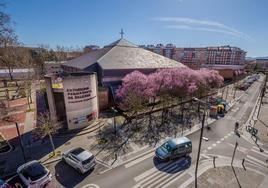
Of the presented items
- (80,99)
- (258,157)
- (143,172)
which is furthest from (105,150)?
(258,157)

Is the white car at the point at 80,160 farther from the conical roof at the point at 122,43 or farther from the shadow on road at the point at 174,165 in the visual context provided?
the conical roof at the point at 122,43

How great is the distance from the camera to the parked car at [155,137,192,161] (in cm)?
1500

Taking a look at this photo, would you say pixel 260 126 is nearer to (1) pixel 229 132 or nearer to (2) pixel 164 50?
(1) pixel 229 132

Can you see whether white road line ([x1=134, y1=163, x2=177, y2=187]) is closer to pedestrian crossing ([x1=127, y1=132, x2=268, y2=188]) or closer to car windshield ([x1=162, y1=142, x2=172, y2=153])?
pedestrian crossing ([x1=127, y1=132, x2=268, y2=188])

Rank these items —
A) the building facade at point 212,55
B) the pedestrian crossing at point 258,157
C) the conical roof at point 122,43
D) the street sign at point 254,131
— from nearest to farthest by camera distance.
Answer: the pedestrian crossing at point 258,157 → the street sign at point 254,131 → the conical roof at point 122,43 → the building facade at point 212,55

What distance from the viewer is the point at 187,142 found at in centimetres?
1588

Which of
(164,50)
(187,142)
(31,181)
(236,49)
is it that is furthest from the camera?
(164,50)

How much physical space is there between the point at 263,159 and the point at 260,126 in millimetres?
9960

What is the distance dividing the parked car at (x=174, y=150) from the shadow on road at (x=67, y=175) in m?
6.93

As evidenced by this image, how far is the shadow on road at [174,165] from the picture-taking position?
14152 mm

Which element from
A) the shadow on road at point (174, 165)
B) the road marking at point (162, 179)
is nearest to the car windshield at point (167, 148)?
the shadow on road at point (174, 165)

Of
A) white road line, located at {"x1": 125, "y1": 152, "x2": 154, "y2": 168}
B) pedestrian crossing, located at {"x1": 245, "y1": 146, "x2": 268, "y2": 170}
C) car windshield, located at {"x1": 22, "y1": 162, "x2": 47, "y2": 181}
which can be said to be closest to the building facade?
pedestrian crossing, located at {"x1": 245, "y1": 146, "x2": 268, "y2": 170}

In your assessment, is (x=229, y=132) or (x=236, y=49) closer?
(x=229, y=132)

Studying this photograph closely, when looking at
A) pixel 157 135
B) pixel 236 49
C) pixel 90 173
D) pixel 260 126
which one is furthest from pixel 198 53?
pixel 90 173
